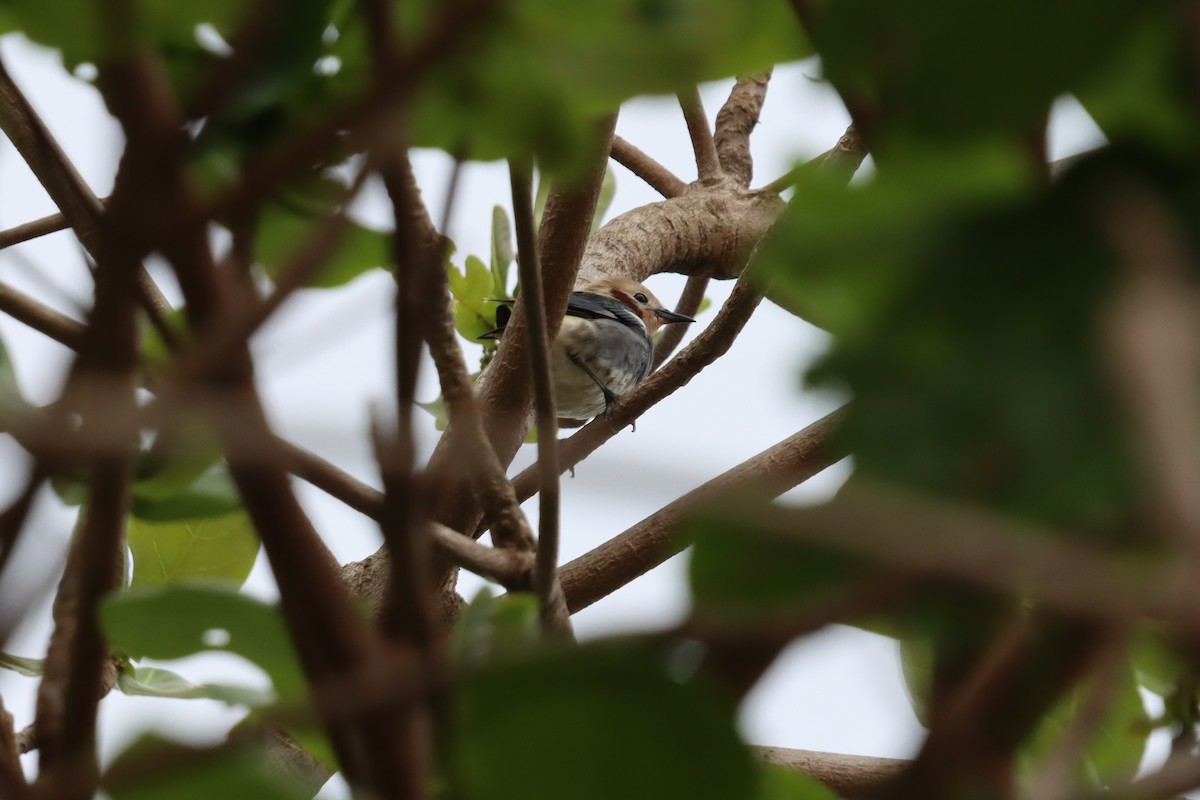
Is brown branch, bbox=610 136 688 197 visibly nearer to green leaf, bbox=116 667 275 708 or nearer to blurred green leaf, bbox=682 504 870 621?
green leaf, bbox=116 667 275 708

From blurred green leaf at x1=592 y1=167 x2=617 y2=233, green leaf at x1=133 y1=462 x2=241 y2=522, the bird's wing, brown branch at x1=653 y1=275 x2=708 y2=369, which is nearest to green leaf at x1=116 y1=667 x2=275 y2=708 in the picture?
green leaf at x1=133 y1=462 x2=241 y2=522

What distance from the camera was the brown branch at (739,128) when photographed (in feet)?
7.83

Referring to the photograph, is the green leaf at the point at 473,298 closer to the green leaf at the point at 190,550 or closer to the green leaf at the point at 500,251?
the green leaf at the point at 500,251

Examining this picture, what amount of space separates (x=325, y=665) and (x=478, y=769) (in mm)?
56

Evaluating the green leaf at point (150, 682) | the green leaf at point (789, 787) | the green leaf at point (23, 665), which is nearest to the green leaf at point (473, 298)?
the green leaf at point (150, 682)

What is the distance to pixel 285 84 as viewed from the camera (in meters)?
0.34

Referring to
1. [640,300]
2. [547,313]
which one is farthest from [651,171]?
[640,300]

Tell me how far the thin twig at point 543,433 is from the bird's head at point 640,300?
167cm

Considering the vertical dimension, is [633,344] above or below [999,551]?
above

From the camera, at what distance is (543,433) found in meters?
0.56

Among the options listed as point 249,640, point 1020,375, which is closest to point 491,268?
point 249,640

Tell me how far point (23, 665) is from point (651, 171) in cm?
185

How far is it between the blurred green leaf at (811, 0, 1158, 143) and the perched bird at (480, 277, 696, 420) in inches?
129

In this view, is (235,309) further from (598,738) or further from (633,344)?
(633,344)
